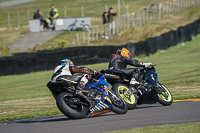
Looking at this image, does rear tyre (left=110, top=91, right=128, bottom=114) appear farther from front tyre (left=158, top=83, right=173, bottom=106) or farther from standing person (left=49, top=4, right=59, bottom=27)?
standing person (left=49, top=4, right=59, bottom=27)

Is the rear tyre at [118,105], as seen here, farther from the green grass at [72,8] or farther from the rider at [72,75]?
the green grass at [72,8]

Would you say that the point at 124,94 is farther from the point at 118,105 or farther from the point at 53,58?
the point at 53,58

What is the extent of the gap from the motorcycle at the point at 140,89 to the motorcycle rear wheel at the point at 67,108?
3.82 feet

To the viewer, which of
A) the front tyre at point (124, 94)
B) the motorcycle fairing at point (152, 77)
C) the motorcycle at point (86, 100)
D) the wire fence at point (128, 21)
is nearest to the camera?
the motorcycle at point (86, 100)

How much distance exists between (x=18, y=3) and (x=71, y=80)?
57.8 metres

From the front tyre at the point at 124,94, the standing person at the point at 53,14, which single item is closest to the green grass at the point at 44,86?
the front tyre at the point at 124,94

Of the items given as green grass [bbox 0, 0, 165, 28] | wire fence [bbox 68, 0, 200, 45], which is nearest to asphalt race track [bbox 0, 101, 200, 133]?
wire fence [bbox 68, 0, 200, 45]

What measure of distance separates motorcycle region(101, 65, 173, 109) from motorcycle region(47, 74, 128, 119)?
1.21 feet

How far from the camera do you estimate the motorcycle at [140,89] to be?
29.5ft

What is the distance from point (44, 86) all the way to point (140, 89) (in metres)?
7.77

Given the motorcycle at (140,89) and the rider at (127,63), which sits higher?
the rider at (127,63)

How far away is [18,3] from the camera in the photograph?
63344 millimetres

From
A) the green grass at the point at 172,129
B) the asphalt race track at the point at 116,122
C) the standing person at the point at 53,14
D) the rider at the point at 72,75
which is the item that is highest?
the standing person at the point at 53,14

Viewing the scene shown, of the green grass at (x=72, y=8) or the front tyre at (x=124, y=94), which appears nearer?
the front tyre at (x=124, y=94)
